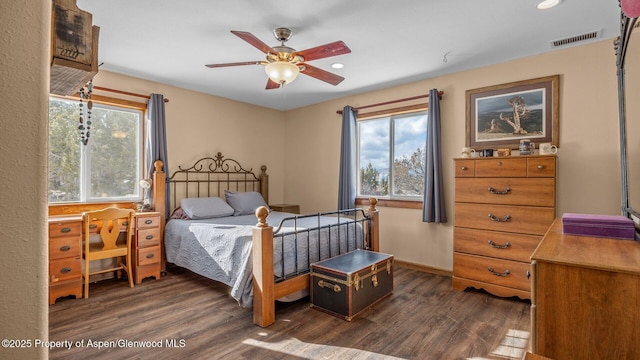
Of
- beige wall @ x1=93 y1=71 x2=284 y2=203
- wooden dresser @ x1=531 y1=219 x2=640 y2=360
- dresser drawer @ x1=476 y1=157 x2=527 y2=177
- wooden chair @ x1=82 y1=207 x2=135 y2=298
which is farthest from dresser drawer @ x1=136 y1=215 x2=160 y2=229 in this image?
wooden dresser @ x1=531 y1=219 x2=640 y2=360

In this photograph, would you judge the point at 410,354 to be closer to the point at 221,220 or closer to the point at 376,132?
the point at 221,220

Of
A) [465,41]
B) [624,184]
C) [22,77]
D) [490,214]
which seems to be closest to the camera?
[22,77]

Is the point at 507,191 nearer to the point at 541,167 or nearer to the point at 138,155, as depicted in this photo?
the point at 541,167

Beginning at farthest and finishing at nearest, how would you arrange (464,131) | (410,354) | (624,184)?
1. (464,131)
2. (410,354)
3. (624,184)

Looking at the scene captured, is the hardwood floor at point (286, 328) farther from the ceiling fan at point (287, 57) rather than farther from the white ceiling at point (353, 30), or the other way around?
the white ceiling at point (353, 30)

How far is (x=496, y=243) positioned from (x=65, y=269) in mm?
4176

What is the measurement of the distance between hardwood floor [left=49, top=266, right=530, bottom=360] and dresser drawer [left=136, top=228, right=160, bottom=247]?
20.3 inches

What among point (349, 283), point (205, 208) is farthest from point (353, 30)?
point (205, 208)

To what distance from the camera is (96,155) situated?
3.66 metres

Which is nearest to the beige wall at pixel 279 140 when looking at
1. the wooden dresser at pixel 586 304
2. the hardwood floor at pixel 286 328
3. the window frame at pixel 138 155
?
the window frame at pixel 138 155

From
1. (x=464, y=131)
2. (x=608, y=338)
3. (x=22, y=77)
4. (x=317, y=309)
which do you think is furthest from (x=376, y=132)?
(x=22, y=77)

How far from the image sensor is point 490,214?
3.06 meters

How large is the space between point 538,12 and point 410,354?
2690 millimetres

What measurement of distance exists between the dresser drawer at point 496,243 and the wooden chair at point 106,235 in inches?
139
